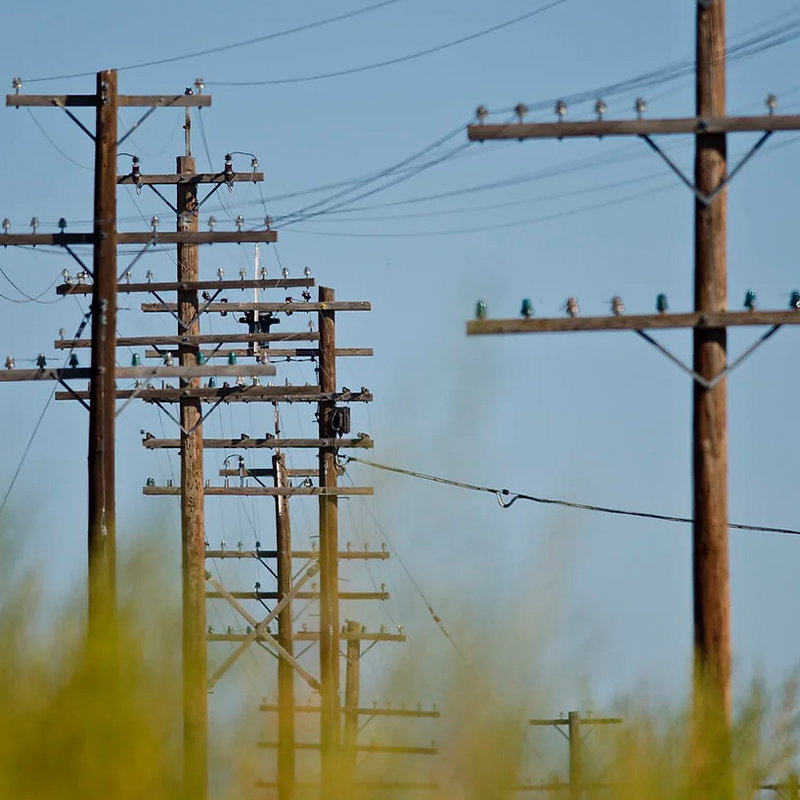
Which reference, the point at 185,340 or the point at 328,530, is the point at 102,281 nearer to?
the point at 185,340

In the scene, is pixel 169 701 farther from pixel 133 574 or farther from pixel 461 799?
pixel 461 799

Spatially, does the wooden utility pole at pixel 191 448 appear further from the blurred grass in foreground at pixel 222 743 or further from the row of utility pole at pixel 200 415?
the blurred grass in foreground at pixel 222 743

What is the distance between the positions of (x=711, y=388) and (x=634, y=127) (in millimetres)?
1980

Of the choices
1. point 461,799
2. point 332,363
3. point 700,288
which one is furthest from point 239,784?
point 332,363

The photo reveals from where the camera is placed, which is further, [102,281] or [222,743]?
[102,281]

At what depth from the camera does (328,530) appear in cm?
3192

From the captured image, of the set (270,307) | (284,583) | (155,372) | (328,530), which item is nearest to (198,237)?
(155,372)

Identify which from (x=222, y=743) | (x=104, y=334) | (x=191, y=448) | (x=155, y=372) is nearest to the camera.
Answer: (x=222, y=743)

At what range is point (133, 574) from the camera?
15.0 metres

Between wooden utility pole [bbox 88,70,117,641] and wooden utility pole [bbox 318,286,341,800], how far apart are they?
9.86 metres

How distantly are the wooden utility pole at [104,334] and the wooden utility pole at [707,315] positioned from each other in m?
6.57

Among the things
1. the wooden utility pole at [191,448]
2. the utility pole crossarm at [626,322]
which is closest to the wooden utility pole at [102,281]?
the wooden utility pole at [191,448]

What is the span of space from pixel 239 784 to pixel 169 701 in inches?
39.1

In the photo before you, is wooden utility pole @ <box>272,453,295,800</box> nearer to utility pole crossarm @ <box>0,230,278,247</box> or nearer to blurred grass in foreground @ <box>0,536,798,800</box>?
utility pole crossarm @ <box>0,230,278,247</box>
